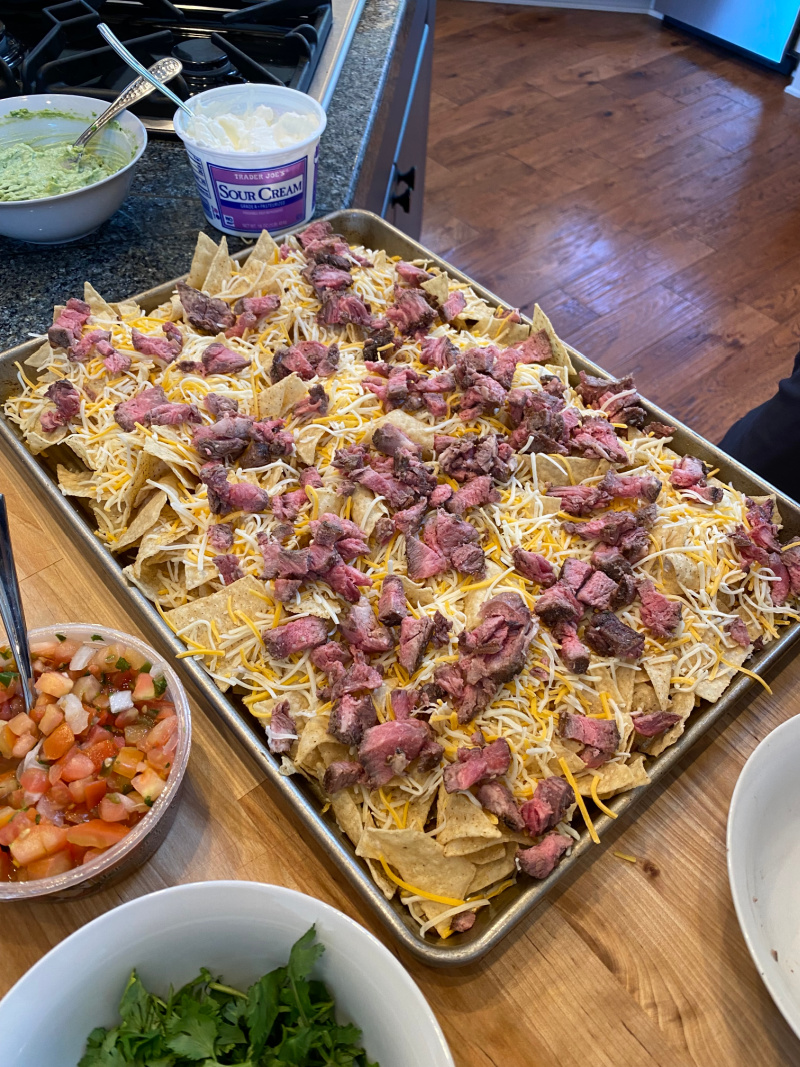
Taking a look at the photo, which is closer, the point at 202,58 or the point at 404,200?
the point at 202,58

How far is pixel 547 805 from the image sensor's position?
1.02m

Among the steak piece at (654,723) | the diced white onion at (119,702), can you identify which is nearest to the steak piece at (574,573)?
the steak piece at (654,723)

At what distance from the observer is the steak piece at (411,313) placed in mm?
1609

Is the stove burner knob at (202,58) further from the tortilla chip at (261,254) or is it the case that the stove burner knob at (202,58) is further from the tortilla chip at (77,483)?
the tortilla chip at (77,483)

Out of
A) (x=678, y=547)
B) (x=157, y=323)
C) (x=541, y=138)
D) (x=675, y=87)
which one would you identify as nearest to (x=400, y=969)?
(x=678, y=547)

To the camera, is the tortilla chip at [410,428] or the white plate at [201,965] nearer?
the white plate at [201,965]

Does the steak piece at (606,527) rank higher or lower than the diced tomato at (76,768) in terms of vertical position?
higher

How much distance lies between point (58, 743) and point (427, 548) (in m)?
0.63

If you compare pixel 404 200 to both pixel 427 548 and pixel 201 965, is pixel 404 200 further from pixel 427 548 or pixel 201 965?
pixel 201 965

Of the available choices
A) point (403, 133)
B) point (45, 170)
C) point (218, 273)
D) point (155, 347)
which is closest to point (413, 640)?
point (155, 347)

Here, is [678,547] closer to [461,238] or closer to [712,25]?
[461,238]

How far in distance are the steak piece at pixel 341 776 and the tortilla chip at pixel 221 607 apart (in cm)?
28

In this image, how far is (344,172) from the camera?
2.01 meters

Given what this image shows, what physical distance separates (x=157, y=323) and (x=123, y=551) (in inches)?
21.3
